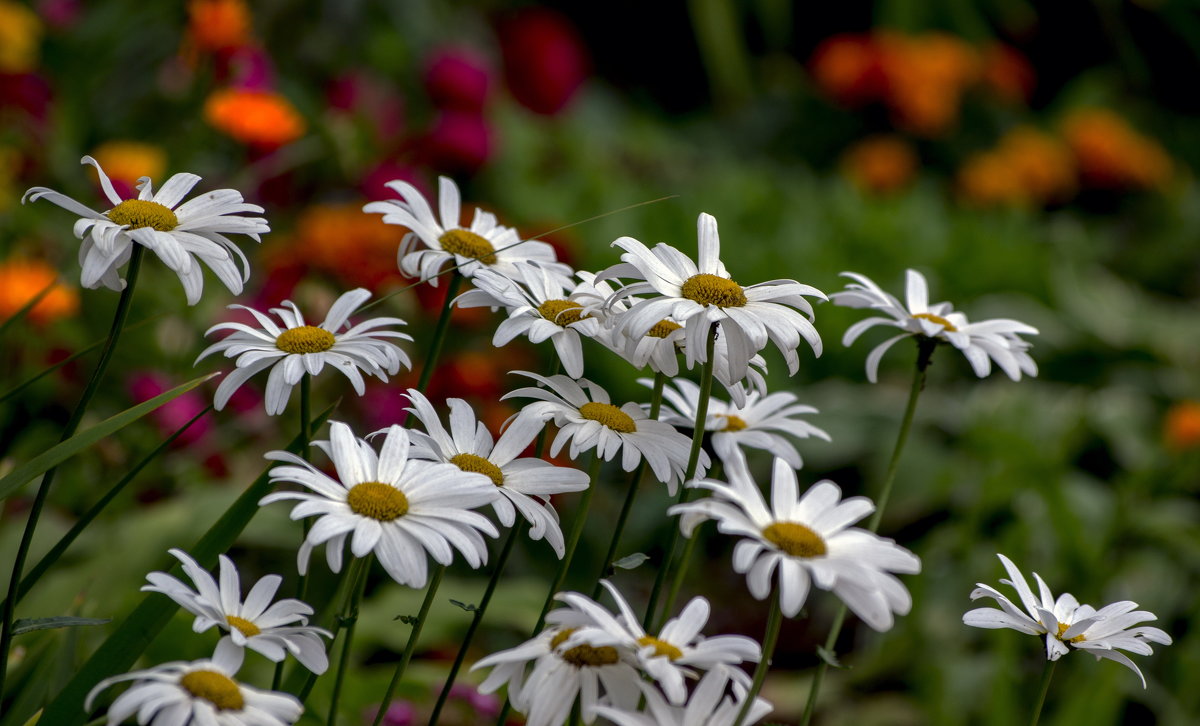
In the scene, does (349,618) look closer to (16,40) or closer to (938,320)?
(938,320)

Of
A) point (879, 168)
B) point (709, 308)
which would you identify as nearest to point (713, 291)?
point (709, 308)

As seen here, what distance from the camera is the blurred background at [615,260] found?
100cm

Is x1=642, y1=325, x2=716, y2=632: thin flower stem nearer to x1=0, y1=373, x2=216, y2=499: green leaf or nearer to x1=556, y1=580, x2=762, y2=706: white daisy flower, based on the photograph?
x1=556, y1=580, x2=762, y2=706: white daisy flower

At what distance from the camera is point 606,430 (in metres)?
0.40

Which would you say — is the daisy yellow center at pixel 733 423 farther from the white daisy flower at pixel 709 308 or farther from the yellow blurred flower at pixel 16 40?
the yellow blurred flower at pixel 16 40

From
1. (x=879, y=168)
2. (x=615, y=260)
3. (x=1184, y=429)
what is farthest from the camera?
(x=879, y=168)

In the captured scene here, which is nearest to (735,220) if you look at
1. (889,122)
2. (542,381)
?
(889,122)

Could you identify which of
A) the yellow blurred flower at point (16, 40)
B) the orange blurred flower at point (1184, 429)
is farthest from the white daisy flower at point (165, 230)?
the orange blurred flower at point (1184, 429)

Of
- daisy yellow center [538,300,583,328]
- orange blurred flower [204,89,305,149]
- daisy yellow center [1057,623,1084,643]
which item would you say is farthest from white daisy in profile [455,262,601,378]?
orange blurred flower [204,89,305,149]

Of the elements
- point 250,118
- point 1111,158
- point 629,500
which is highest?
point 1111,158

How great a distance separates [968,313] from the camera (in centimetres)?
173

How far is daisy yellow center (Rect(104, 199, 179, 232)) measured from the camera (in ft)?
1.28

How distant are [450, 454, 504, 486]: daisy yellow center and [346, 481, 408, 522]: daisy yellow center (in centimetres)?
4

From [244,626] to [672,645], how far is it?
14 centimetres
